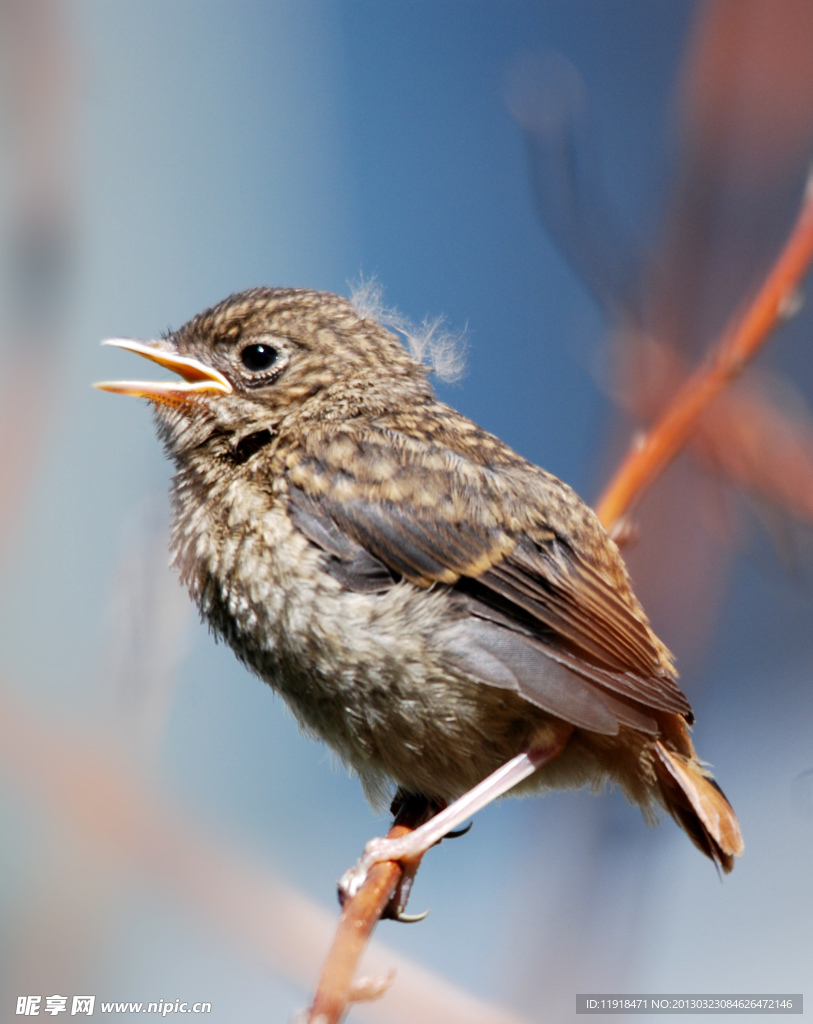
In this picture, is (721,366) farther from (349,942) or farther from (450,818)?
(349,942)

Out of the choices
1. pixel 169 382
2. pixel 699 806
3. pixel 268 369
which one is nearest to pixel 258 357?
pixel 268 369

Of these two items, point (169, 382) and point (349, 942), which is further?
point (169, 382)

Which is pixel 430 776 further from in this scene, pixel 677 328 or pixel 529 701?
pixel 677 328

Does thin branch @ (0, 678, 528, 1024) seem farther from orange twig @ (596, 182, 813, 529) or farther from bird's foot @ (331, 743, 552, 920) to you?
orange twig @ (596, 182, 813, 529)

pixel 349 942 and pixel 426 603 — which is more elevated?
pixel 426 603

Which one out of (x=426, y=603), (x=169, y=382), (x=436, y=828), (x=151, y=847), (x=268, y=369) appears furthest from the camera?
(x=268, y=369)

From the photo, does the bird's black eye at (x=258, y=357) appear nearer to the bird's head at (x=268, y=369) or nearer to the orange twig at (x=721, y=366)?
the bird's head at (x=268, y=369)
